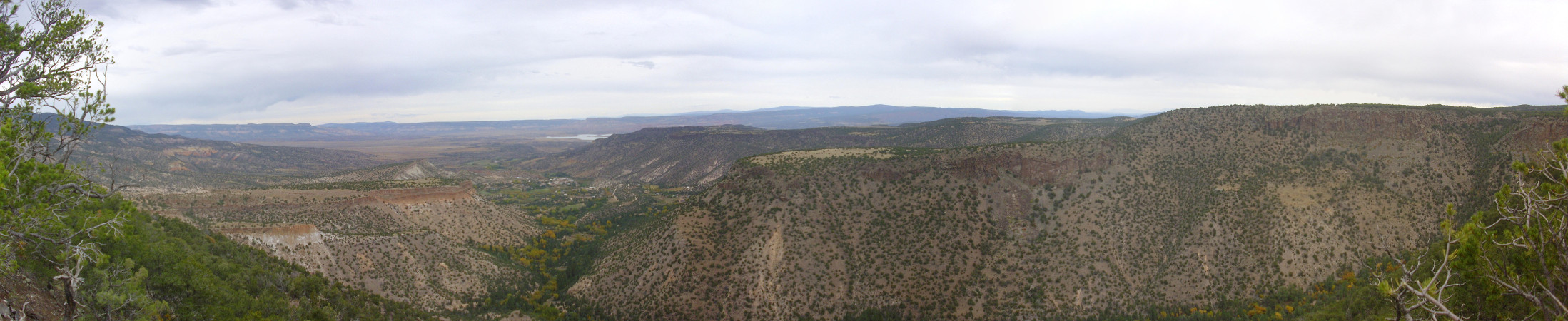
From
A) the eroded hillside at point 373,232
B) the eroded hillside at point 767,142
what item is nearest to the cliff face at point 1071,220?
the eroded hillside at point 373,232

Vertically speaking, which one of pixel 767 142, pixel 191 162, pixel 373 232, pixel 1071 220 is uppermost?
pixel 767 142

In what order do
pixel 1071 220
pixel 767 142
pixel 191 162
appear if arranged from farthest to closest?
pixel 191 162 < pixel 767 142 < pixel 1071 220

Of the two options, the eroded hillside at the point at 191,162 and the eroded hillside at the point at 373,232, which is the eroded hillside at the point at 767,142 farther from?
the eroded hillside at the point at 191,162

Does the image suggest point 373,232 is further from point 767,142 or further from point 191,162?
point 191,162

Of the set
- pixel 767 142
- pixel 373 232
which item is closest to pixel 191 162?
pixel 767 142

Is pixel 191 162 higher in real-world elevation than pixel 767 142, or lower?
lower

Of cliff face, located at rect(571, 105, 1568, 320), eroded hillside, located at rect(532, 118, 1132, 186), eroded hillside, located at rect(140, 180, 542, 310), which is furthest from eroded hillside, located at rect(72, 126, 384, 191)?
cliff face, located at rect(571, 105, 1568, 320)

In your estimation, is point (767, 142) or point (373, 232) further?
point (767, 142)
